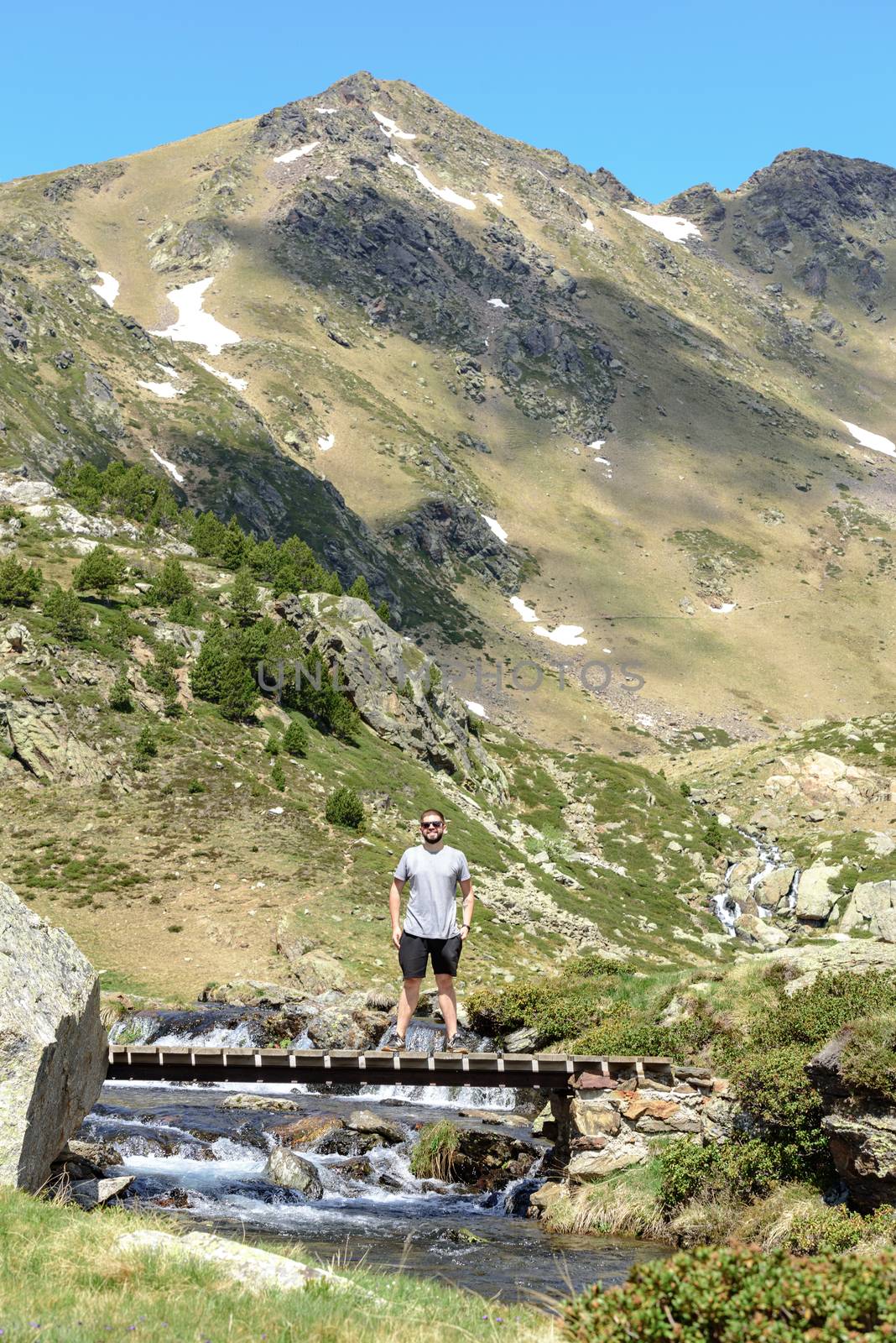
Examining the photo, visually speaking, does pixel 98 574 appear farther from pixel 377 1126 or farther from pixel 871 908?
pixel 871 908

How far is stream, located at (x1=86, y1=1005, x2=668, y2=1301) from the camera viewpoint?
635 inches

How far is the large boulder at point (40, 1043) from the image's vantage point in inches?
489

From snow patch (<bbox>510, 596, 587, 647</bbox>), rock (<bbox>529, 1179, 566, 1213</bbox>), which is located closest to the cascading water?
rock (<bbox>529, 1179, 566, 1213</bbox>)

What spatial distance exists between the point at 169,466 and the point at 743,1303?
151 m

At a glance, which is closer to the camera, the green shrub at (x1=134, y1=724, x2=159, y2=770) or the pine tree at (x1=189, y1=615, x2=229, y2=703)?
the green shrub at (x1=134, y1=724, x2=159, y2=770)

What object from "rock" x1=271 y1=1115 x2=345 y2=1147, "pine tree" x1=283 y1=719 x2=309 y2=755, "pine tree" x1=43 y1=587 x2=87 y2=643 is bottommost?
"rock" x1=271 y1=1115 x2=345 y2=1147

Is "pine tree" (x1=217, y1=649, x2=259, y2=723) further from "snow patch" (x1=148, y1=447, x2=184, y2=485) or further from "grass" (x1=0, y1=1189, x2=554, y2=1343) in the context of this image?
"snow patch" (x1=148, y1=447, x2=184, y2=485)

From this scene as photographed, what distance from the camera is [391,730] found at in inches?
3115

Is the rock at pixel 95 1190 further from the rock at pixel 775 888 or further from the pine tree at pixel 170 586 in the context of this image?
the rock at pixel 775 888

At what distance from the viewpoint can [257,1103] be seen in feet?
94.8

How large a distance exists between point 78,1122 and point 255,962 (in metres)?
31.4

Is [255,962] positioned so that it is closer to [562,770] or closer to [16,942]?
[16,942]

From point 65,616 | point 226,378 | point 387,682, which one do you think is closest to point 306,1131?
point 65,616

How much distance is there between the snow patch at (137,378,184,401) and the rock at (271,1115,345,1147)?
6178 inches
